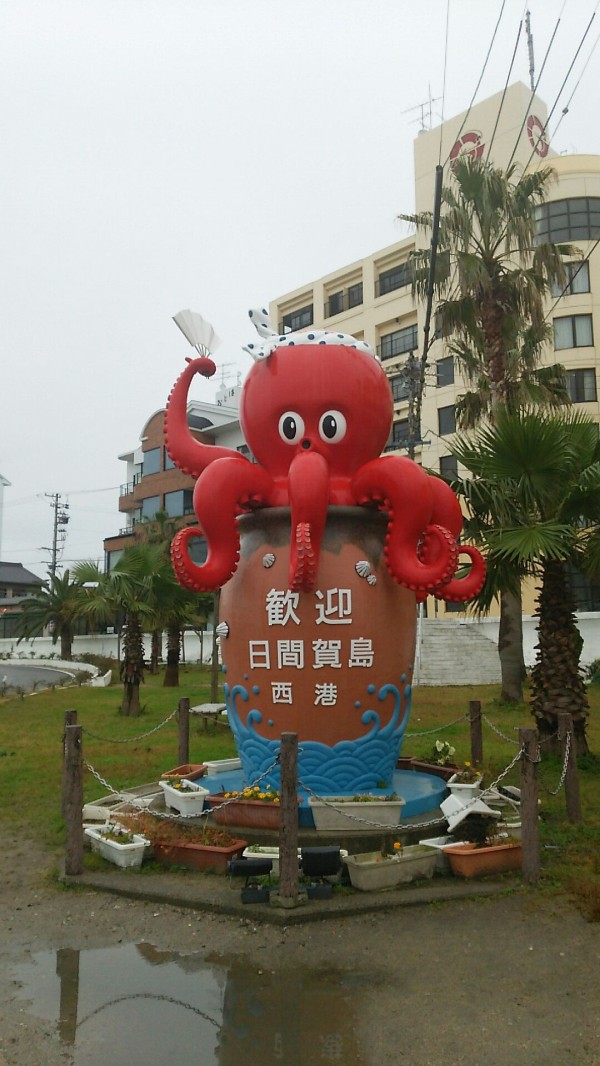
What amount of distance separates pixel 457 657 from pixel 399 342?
19.5 metres

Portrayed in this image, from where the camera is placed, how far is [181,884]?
23.6ft

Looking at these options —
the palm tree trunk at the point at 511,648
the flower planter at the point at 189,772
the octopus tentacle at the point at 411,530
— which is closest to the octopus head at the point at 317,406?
the octopus tentacle at the point at 411,530

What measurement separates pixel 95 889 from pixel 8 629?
53.9 meters

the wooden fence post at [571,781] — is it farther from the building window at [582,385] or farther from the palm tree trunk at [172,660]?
the building window at [582,385]

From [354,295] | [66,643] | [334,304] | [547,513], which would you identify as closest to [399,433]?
[354,295]

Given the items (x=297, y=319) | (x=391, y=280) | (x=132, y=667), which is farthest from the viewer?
(x=297, y=319)

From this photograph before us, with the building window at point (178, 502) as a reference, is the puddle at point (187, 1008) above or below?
below

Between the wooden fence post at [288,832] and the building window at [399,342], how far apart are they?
3424 cm

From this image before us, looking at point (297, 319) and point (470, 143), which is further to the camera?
point (297, 319)

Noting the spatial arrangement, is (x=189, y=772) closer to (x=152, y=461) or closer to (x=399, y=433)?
(x=399, y=433)

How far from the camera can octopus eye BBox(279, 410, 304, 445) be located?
8.88 meters

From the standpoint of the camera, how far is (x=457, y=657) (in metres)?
26.0

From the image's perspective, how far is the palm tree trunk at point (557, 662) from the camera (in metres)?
11.5

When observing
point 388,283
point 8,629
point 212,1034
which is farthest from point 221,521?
point 8,629
